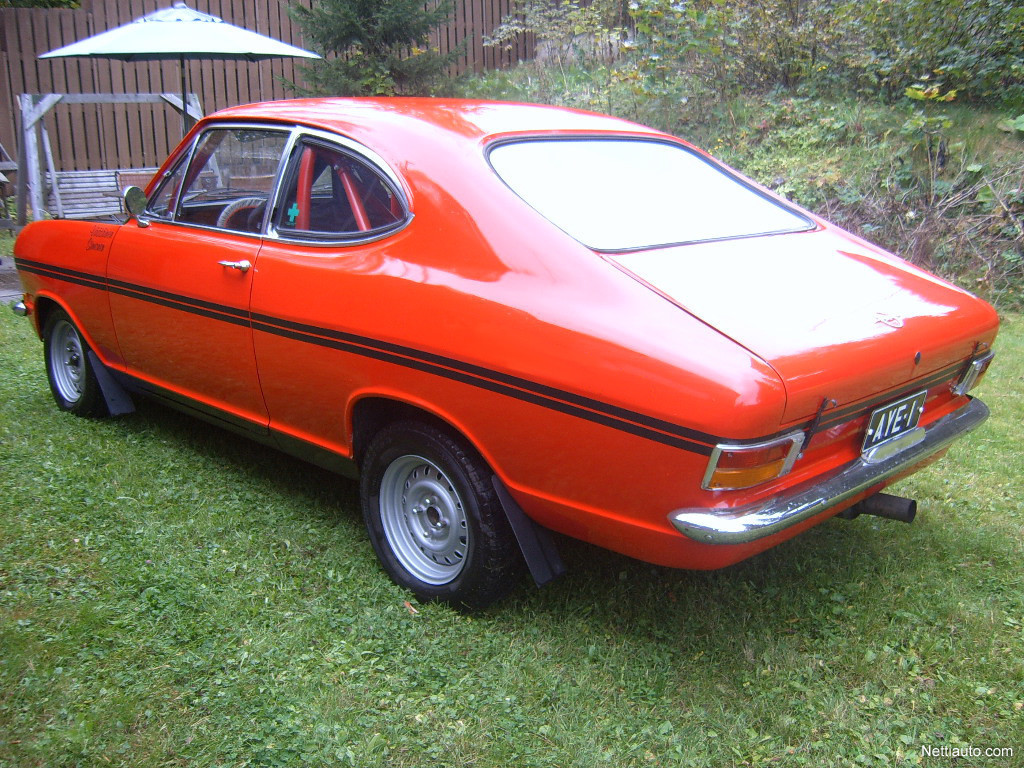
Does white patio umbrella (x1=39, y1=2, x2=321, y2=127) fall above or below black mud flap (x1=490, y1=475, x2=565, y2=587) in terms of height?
above

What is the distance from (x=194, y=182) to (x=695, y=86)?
6.99 m

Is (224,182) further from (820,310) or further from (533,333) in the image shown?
(820,310)

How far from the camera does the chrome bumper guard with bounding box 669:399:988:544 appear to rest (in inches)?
92.3

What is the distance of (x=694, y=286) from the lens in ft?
8.65

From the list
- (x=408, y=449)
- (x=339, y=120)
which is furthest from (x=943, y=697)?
(x=339, y=120)

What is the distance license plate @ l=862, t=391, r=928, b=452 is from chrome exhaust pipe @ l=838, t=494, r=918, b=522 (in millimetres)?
303

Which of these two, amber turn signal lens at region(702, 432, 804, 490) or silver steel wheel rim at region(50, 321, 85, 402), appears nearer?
amber turn signal lens at region(702, 432, 804, 490)

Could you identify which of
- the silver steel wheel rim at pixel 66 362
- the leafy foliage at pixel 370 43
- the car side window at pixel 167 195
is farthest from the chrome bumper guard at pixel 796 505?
the leafy foliage at pixel 370 43

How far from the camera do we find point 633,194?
10.5ft

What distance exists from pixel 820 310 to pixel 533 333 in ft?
2.90

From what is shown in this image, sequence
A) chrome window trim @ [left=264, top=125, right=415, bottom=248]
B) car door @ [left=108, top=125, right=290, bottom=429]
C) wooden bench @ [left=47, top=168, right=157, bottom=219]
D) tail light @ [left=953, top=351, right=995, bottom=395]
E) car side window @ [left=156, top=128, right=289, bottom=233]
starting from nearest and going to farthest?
1. chrome window trim @ [left=264, top=125, right=415, bottom=248]
2. tail light @ [left=953, top=351, right=995, bottom=395]
3. car door @ [left=108, top=125, right=290, bottom=429]
4. car side window @ [left=156, top=128, right=289, bottom=233]
5. wooden bench @ [left=47, top=168, right=157, bottom=219]

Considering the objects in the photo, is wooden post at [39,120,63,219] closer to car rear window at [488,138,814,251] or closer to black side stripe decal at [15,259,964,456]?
black side stripe decal at [15,259,964,456]

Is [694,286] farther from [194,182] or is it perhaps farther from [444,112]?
[194,182]

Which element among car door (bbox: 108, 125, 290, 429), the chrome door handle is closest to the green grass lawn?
car door (bbox: 108, 125, 290, 429)
